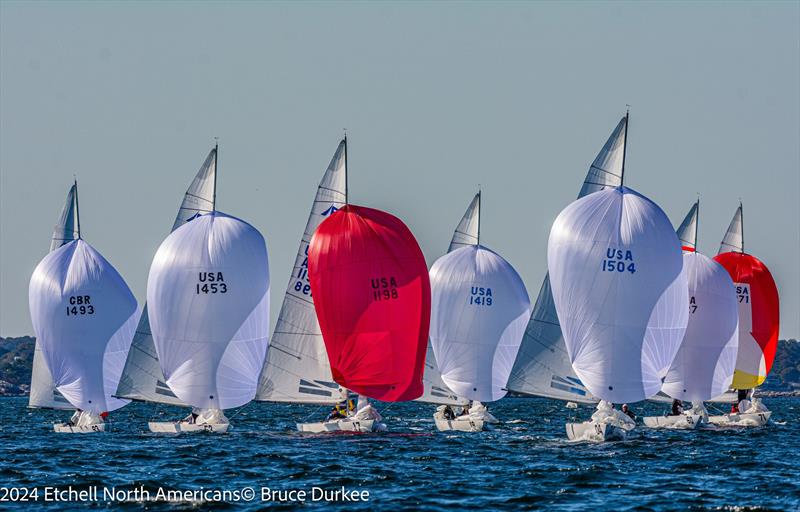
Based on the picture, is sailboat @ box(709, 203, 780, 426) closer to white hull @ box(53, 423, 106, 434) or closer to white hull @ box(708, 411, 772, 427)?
white hull @ box(708, 411, 772, 427)

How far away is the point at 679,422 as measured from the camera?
61.2 m

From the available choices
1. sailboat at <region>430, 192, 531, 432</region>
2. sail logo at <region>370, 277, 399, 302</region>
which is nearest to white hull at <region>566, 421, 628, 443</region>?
sail logo at <region>370, 277, 399, 302</region>

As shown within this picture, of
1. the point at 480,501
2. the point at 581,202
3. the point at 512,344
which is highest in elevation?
the point at 581,202

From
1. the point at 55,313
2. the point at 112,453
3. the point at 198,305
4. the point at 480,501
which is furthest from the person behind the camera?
the point at 55,313

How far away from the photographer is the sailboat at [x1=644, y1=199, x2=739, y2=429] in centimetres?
5881

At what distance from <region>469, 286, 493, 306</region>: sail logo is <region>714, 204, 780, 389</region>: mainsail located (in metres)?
11.3

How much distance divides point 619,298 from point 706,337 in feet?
45.7

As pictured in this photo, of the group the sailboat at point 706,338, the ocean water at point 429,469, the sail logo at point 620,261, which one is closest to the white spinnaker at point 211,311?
the ocean water at point 429,469

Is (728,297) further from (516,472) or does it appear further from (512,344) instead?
(516,472)

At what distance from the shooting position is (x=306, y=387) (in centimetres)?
5203

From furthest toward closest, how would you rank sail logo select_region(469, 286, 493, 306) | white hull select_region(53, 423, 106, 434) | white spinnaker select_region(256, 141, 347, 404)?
1. sail logo select_region(469, 286, 493, 306)
2. white hull select_region(53, 423, 106, 434)
3. white spinnaker select_region(256, 141, 347, 404)

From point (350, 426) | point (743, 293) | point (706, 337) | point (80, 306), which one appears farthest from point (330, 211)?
point (743, 293)

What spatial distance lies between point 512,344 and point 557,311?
13.4m

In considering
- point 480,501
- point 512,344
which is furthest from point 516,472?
point 512,344
